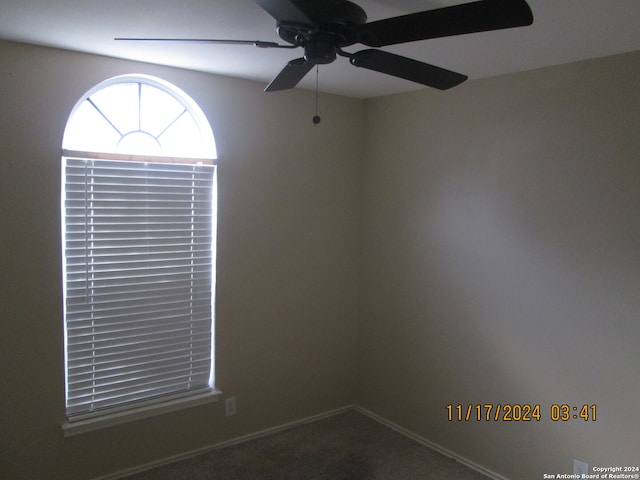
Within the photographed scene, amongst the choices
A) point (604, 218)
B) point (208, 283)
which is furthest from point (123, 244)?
point (604, 218)

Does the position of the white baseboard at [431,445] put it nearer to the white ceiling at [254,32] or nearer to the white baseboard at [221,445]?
the white baseboard at [221,445]

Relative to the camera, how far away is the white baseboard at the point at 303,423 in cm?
281

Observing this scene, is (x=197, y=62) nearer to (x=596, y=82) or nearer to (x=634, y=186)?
(x=596, y=82)

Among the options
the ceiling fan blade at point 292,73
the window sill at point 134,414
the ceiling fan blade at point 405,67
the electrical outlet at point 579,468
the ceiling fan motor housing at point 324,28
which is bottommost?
the electrical outlet at point 579,468

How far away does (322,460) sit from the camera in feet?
9.80

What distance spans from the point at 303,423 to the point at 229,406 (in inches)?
24.2

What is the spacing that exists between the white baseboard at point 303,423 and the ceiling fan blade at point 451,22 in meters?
2.49

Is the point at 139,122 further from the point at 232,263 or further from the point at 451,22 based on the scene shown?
the point at 451,22

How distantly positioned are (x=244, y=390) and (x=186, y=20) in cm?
223

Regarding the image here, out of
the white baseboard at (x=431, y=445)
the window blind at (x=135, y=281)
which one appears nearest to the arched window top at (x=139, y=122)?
the window blind at (x=135, y=281)

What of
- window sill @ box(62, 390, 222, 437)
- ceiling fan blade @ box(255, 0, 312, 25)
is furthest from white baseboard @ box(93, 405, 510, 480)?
ceiling fan blade @ box(255, 0, 312, 25)

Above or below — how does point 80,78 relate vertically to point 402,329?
above

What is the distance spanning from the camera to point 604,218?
2.35 metres

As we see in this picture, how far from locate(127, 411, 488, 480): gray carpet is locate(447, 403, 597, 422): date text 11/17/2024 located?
303mm
